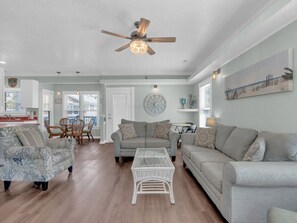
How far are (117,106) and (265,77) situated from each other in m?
4.85

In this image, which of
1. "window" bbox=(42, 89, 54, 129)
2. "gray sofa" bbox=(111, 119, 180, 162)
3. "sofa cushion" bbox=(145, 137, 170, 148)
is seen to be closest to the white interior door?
"gray sofa" bbox=(111, 119, 180, 162)

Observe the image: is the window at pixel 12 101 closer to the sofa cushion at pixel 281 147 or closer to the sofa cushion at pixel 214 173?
the sofa cushion at pixel 214 173

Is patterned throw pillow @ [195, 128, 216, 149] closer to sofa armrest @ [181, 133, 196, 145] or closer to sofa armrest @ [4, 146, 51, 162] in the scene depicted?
sofa armrest @ [181, 133, 196, 145]

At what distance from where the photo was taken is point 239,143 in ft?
8.80

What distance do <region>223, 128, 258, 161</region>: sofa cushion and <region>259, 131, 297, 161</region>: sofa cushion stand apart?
39cm

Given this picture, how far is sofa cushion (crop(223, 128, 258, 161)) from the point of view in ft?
8.38

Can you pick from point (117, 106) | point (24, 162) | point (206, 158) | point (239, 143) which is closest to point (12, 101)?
point (117, 106)

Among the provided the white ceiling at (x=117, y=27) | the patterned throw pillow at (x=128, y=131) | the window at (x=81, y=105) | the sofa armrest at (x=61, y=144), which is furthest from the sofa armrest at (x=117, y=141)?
the window at (x=81, y=105)

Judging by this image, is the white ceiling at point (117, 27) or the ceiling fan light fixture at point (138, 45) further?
the ceiling fan light fixture at point (138, 45)

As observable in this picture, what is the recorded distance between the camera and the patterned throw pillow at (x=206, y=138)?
3580mm

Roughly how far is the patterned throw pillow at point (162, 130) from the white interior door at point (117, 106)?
203 cm

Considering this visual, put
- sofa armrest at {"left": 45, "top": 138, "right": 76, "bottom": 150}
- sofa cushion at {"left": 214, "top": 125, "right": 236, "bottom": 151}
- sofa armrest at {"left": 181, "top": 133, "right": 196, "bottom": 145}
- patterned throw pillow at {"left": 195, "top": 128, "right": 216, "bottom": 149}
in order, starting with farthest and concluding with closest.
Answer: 1. sofa armrest at {"left": 181, "top": 133, "right": 196, "bottom": 145}
2. patterned throw pillow at {"left": 195, "top": 128, "right": 216, "bottom": 149}
3. sofa armrest at {"left": 45, "top": 138, "right": 76, "bottom": 150}
4. sofa cushion at {"left": 214, "top": 125, "right": 236, "bottom": 151}

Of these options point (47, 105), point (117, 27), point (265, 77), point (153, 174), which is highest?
point (117, 27)

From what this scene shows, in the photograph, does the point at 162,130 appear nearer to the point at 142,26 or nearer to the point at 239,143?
the point at 239,143
